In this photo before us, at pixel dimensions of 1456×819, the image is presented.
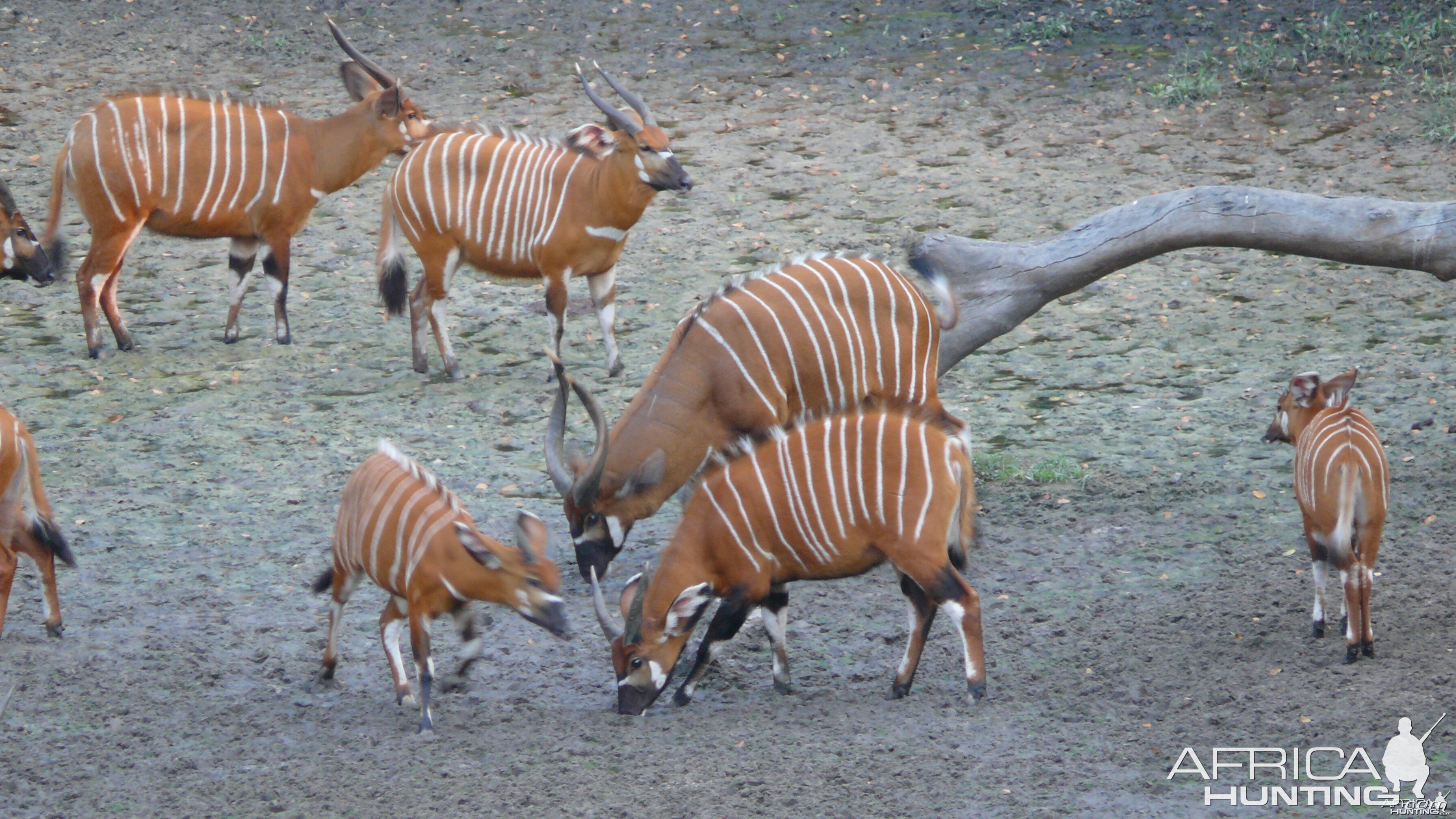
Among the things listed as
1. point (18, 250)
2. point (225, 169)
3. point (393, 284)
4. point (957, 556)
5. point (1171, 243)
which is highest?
point (1171, 243)

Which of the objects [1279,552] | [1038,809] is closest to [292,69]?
[1279,552]

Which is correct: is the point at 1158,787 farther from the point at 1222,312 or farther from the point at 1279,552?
the point at 1222,312

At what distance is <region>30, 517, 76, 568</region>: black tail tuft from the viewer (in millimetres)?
5477

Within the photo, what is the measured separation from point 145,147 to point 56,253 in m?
0.81

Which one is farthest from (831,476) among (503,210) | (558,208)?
(503,210)

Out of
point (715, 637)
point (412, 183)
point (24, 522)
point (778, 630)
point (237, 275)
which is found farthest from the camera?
point (237, 275)

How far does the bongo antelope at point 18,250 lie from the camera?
784 centimetres

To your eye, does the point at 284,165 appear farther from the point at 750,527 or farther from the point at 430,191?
the point at 750,527

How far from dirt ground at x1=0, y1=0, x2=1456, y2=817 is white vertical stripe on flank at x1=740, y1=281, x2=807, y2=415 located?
79 cm

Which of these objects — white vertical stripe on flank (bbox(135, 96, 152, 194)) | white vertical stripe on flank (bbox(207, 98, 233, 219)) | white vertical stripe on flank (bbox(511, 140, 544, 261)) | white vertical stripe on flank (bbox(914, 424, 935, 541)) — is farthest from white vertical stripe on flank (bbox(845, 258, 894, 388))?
white vertical stripe on flank (bbox(135, 96, 152, 194))

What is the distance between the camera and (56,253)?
330 inches

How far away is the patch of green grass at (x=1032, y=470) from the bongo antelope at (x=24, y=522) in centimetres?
376

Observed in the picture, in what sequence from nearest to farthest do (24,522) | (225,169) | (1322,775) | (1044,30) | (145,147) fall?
(1322,775)
(24,522)
(145,147)
(225,169)
(1044,30)

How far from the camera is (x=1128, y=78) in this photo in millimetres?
11930
